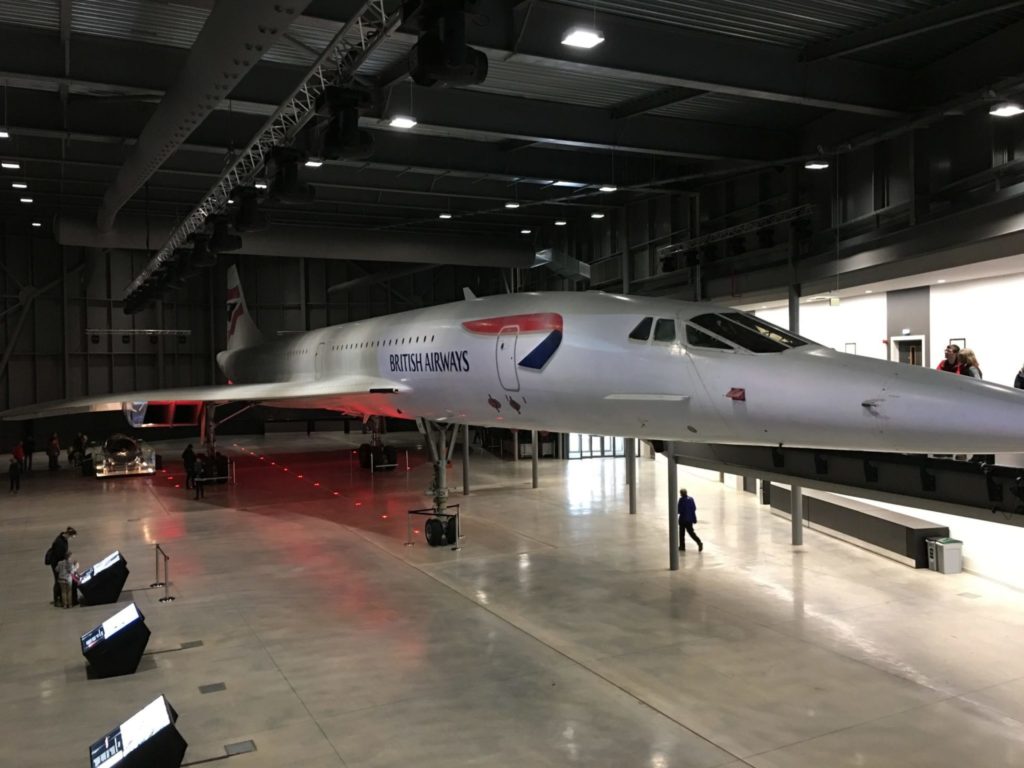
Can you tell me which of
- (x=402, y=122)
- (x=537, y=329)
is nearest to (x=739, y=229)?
(x=537, y=329)

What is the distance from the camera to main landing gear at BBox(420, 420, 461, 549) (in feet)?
44.1

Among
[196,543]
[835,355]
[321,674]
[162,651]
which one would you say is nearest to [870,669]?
[835,355]

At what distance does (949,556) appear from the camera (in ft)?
38.7

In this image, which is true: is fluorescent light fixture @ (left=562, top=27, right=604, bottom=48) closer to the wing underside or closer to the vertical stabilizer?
the wing underside

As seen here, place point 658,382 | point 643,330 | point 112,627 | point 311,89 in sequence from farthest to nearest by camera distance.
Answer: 1. point 311,89
2. point 643,330
3. point 658,382
4. point 112,627

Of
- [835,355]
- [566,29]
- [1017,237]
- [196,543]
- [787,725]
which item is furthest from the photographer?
[196,543]

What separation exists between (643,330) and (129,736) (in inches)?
256

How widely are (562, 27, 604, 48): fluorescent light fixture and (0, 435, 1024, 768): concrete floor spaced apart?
22.7ft

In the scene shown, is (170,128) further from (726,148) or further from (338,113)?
(726,148)

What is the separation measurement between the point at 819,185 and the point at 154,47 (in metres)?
11.7

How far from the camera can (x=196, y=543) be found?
1388 cm

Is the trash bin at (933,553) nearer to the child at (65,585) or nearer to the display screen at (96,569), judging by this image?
the display screen at (96,569)

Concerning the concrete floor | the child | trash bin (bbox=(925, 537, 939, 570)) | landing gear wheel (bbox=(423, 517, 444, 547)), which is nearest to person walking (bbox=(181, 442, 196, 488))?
the concrete floor

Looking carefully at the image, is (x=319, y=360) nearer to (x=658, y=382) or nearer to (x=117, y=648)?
(x=117, y=648)
